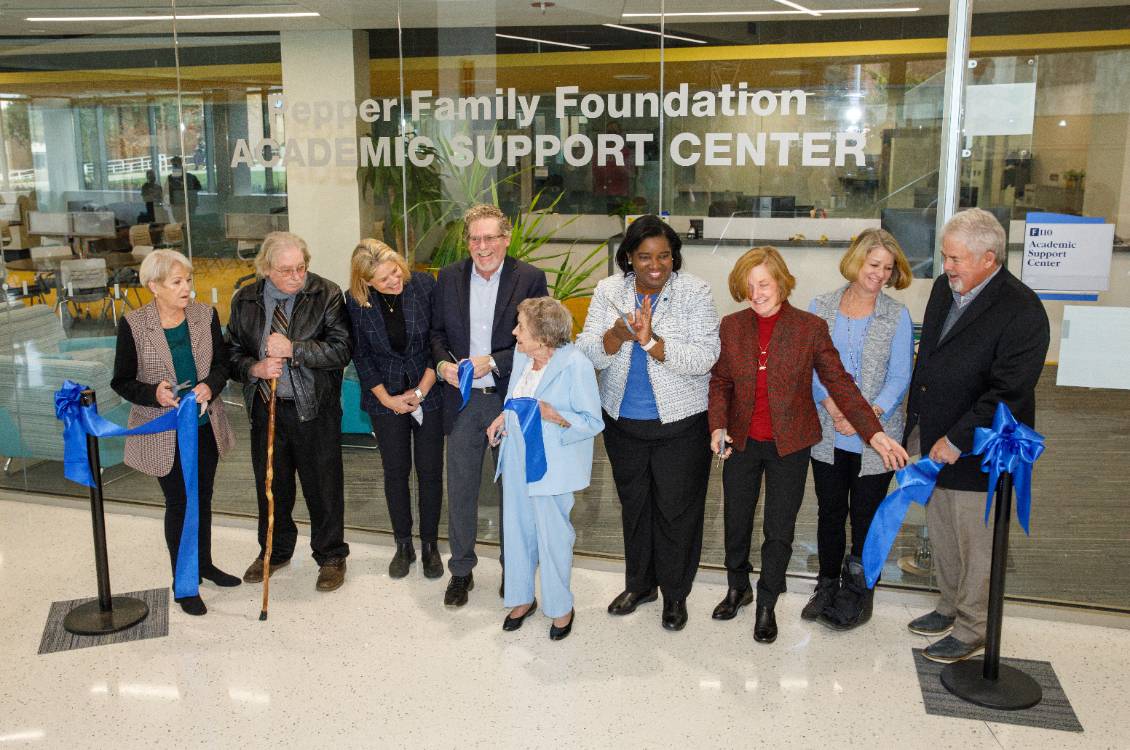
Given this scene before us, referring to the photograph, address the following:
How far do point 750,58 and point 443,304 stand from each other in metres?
1.78

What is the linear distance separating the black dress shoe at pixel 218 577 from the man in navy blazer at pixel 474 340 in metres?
1.03

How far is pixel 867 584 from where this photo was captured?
12.4 ft

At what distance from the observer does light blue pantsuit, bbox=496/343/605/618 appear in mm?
3719

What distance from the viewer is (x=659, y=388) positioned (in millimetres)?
3787

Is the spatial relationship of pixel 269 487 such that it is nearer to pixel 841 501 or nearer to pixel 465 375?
pixel 465 375

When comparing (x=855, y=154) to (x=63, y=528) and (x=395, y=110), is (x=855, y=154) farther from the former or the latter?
(x=63, y=528)

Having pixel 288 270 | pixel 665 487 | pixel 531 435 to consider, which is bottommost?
pixel 665 487

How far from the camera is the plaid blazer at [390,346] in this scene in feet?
14.1

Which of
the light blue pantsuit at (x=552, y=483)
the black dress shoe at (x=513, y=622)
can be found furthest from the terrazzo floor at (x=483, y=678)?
the light blue pantsuit at (x=552, y=483)

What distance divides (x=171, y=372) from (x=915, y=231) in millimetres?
3327

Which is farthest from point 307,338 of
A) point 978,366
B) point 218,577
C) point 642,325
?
point 978,366

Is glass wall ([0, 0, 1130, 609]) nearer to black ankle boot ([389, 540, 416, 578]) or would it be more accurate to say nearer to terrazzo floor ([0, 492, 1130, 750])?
black ankle boot ([389, 540, 416, 578])

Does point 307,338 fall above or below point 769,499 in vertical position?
above

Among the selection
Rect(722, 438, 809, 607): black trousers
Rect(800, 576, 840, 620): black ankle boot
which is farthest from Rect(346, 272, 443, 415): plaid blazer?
Rect(800, 576, 840, 620): black ankle boot
